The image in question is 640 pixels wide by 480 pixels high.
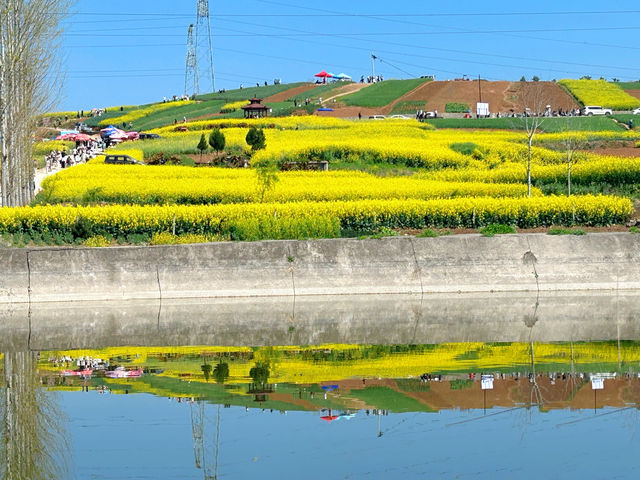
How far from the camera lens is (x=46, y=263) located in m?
30.0

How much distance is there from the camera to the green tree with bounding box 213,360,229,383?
1874cm

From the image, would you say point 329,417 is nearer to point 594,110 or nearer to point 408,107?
point 594,110

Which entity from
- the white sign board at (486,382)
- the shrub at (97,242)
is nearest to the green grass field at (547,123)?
the shrub at (97,242)

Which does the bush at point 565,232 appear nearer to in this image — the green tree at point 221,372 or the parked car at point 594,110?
the green tree at point 221,372

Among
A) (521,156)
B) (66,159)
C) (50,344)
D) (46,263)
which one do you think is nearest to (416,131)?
(521,156)

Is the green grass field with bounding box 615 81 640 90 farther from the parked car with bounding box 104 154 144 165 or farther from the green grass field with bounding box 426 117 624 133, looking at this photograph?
the parked car with bounding box 104 154 144 165

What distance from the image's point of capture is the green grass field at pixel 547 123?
2721 inches

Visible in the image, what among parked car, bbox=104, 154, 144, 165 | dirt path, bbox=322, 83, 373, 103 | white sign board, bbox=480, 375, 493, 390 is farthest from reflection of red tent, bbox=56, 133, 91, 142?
white sign board, bbox=480, 375, 493, 390

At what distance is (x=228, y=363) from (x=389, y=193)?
1978 cm

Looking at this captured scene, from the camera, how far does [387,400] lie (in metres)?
16.6

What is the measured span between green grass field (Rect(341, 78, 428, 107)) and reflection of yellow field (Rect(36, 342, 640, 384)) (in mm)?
77340

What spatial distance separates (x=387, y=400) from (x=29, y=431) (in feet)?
17.7

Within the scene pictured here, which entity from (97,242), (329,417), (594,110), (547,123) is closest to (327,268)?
(97,242)

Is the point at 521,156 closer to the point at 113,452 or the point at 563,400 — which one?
the point at 563,400
